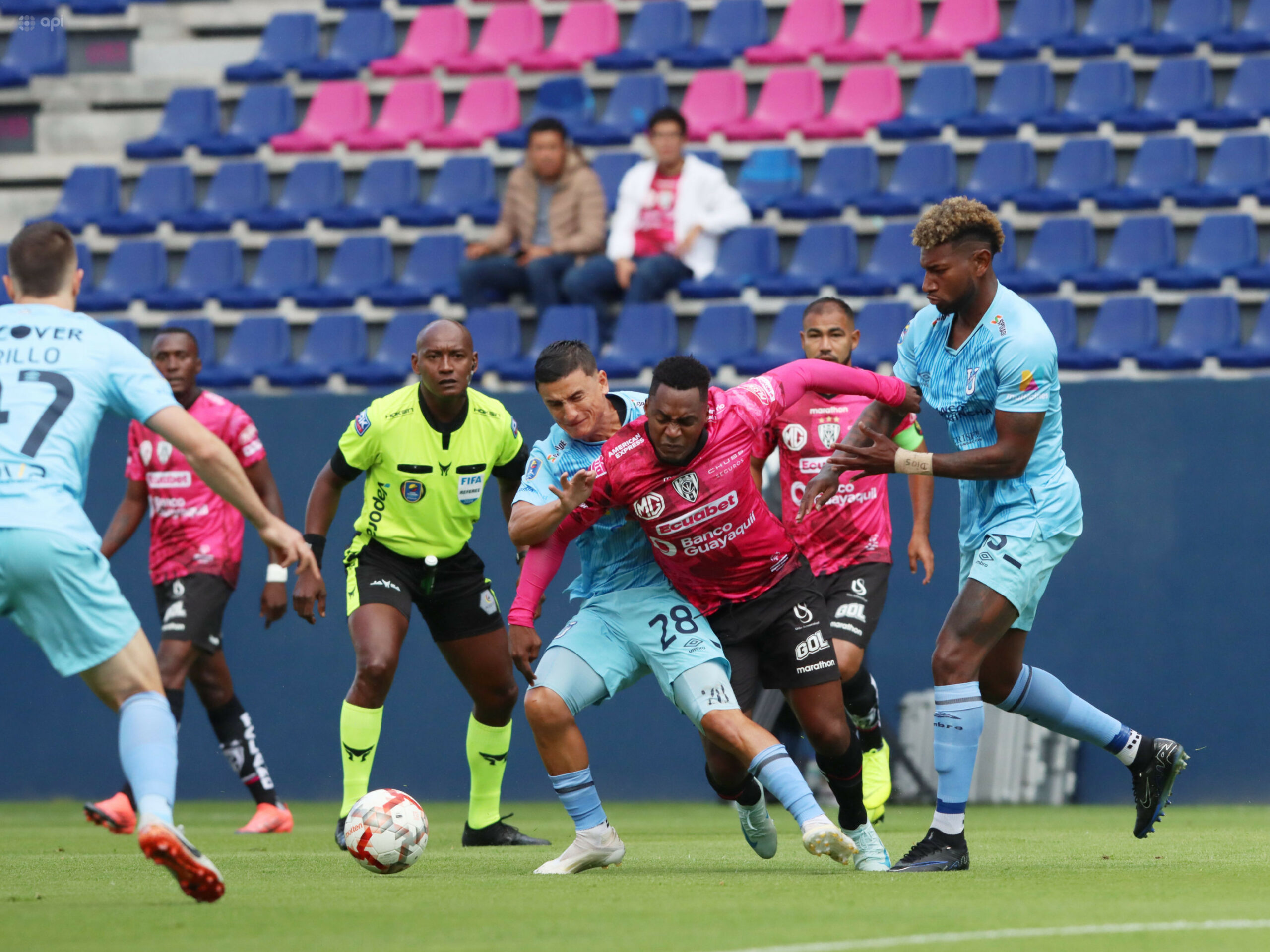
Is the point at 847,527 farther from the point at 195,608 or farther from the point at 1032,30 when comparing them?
the point at 1032,30

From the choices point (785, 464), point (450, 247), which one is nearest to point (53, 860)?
point (785, 464)

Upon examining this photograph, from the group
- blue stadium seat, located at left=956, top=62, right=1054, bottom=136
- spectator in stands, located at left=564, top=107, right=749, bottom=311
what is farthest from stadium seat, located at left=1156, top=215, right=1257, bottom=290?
spectator in stands, located at left=564, top=107, right=749, bottom=311

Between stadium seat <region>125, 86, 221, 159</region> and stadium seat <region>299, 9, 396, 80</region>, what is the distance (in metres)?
1.00

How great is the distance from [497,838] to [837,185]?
8024mm

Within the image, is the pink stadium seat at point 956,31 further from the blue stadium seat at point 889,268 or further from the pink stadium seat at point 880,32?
the blue stadium seat at point 889,268

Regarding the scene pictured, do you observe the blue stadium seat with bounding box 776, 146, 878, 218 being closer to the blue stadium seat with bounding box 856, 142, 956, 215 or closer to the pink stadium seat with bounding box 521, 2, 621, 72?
the blue stadium seat with bounding box 856, 142, 956, 215

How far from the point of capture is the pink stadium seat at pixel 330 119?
16516 millimetres

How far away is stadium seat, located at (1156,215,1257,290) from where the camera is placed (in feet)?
43.0

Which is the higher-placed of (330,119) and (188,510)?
(330,119)

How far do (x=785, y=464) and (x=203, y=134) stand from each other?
9821 millimetres

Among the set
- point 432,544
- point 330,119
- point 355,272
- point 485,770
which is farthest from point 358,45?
point 485,770

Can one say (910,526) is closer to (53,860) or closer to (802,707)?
(802,707)

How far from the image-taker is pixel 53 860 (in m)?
7.76

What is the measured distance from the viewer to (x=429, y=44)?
17.1 meters
